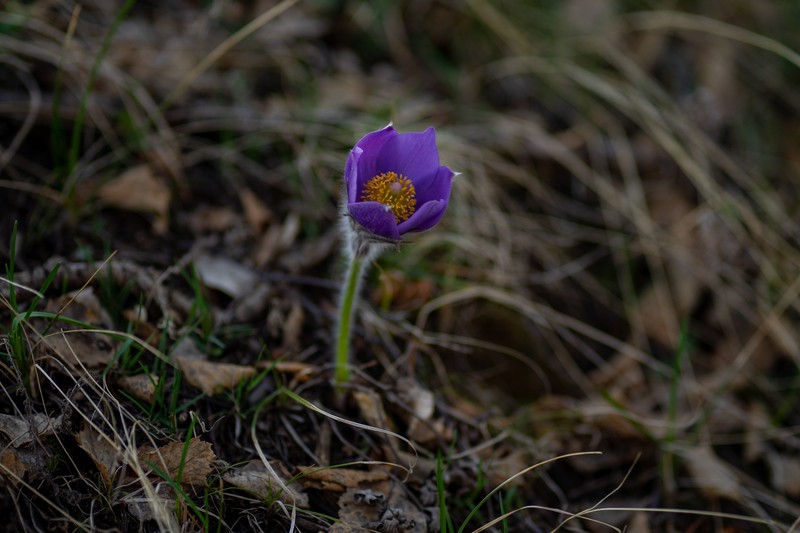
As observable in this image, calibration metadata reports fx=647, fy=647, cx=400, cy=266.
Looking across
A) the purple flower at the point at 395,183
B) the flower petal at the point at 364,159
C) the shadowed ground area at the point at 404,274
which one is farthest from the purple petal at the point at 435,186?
the shadowed ground area at the point at 404,274

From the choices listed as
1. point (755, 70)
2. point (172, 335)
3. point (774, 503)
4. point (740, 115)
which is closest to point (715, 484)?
point (774, 503)

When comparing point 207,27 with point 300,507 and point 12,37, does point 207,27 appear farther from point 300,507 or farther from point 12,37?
point 300,507

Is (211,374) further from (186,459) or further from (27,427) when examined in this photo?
(27,427)

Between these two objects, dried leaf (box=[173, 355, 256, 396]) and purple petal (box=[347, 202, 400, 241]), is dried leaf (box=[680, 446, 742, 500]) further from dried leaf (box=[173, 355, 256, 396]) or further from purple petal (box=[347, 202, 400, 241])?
dried leaf (box=[173, 355, 256, 396])

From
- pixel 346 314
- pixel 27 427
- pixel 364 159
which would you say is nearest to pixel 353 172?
pixel 364 159

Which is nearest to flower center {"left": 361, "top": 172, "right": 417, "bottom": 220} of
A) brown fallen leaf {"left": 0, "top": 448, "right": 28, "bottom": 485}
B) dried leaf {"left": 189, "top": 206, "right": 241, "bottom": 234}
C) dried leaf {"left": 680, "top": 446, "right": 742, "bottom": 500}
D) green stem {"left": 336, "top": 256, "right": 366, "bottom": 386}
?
green stem {"left": 336, "top": 256, "right": 366, "bottom": 386}

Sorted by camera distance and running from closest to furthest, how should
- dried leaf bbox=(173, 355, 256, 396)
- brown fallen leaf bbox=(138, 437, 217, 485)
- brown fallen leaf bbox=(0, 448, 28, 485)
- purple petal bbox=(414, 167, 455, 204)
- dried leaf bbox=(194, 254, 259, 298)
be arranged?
1. brown fallen leaf bbox=(0, 448, 28, 485)
2. brown fallen leaf bbox=(138, 437, 217, 485)
3. purple petal bbox=(414, 167, 455, 204)
4. dried leaf bbox=(173, 355, 256, 396)
5. dried leaf bbox=(194, 254, 259, 298)
